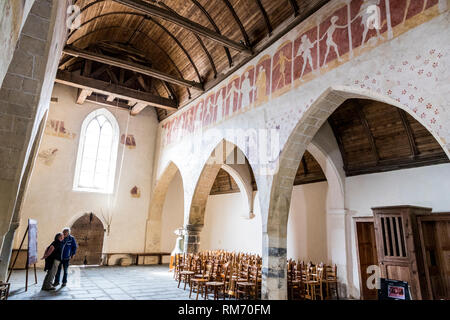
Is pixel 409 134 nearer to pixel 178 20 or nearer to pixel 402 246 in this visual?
pixel 402 246

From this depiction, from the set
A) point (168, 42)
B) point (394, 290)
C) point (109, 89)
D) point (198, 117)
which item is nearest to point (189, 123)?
point (198, 117)

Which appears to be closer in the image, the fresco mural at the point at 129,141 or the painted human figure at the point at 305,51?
the painted human figure at the point at 305,51

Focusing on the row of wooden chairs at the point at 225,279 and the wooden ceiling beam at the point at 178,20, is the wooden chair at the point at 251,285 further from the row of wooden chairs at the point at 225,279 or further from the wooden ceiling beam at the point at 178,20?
the wooden ceiling beam at the point at 178,20

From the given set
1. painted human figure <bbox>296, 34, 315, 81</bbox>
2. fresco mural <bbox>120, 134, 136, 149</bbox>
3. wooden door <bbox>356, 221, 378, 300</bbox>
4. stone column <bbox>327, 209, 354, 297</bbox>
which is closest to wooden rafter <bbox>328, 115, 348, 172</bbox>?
stone column <bbox>327, 209, 354, 297</bbox>

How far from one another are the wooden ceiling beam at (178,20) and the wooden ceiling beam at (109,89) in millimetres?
4130

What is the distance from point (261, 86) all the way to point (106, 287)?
6210 mm

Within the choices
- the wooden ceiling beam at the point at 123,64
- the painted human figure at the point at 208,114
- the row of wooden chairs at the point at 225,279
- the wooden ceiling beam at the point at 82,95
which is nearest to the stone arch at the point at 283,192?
the row of wooden chairs at the point at 225,279

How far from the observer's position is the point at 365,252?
26.3 ft

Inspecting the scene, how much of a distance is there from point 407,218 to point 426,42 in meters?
3.67

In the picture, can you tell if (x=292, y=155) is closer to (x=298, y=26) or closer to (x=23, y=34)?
(x=298, y=26)

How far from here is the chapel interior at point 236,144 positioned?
4039 mm

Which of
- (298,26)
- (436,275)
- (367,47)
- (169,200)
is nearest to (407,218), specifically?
(436,275)

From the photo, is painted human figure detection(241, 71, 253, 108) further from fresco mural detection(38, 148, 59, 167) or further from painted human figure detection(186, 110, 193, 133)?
fresco mural detection(38, 148, 59, 167)

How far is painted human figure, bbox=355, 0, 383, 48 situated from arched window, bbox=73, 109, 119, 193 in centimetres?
1046
